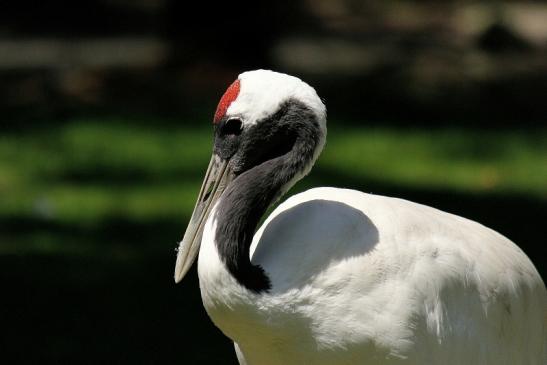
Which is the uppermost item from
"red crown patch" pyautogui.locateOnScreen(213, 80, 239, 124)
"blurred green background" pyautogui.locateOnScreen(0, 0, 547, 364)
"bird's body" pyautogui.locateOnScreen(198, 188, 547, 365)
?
"red crown patch" pyautogui.locateOnScreen(213, 80, 239, 124)

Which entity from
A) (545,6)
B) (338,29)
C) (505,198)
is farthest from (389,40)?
(505,198)

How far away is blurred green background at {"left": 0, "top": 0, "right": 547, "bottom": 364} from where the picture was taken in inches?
263

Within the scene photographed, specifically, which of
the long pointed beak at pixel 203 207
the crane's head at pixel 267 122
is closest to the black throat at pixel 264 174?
the crane's head at pixel 267 122

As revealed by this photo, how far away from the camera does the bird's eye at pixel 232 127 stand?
427 cm

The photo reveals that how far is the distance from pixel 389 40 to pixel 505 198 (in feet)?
17.5

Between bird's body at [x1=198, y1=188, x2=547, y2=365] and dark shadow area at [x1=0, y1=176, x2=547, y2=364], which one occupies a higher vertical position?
bird's body at [x1=198, y1=188, x2=547, y2=365]

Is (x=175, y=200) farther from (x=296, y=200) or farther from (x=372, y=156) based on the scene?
(x=296, y=200)

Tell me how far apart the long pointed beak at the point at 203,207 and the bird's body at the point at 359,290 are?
0.23 metres

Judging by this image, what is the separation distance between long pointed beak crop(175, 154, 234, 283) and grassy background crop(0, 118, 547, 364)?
64.7 inches

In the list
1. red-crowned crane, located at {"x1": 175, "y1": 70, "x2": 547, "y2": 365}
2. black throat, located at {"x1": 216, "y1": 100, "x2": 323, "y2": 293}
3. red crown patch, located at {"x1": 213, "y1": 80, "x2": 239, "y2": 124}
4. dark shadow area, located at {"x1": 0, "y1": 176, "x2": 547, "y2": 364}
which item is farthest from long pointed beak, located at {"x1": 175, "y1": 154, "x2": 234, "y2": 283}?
dark shadow area, located at {"x1": 0, "y1": 176, "x2": 547, "y2": 364}

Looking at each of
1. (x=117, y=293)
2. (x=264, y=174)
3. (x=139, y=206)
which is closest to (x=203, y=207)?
(x=264, y=174)

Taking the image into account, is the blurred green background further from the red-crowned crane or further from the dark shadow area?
the red-crowned crane

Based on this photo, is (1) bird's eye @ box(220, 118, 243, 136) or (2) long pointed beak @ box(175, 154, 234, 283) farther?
(2) long pointed beak @ box(175, 154, 234, 283)

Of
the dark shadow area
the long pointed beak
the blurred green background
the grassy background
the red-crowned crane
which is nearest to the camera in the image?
the red-crowned crane
